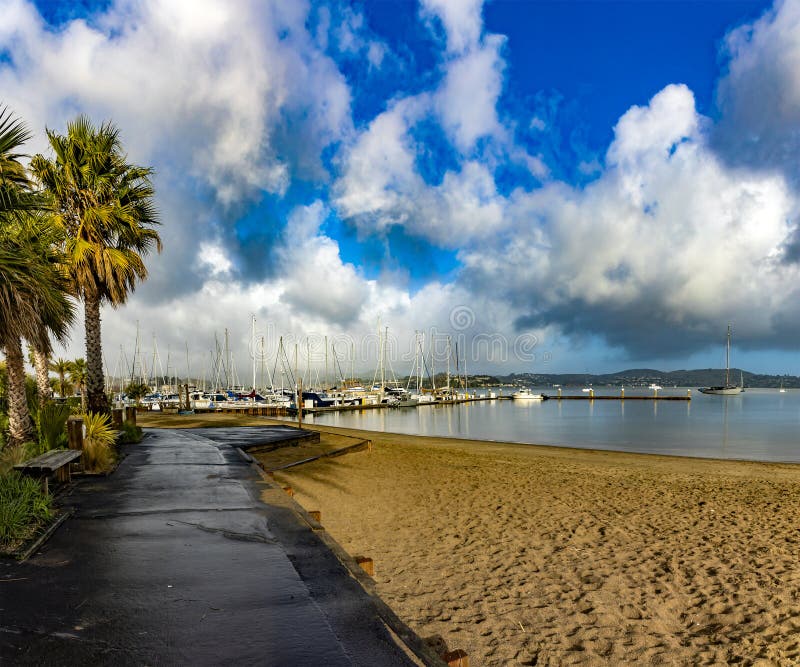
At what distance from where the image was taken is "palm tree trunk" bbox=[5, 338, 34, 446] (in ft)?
42.8

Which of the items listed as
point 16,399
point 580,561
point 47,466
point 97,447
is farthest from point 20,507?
point 580,561

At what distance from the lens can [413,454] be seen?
24.3 meters

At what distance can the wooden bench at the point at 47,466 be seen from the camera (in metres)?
8.27

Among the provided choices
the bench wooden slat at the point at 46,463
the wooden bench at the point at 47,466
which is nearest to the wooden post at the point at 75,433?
the wooden bench at the point at 47,466

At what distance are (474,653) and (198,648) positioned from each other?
3346 mm

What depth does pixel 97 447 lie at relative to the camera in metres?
11.7

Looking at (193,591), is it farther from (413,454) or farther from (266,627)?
(413,454)

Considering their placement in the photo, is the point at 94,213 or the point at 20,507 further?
the point at 94,213

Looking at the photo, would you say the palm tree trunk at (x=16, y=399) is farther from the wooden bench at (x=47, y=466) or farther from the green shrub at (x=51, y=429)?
the wooden bench at (x=47, y=466)

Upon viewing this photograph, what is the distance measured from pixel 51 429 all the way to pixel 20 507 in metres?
7.24

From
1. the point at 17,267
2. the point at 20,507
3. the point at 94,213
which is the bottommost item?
the point at 20,507

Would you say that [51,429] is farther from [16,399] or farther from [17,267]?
[17,267]

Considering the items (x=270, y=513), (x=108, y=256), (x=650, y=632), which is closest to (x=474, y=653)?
(x=650, y=632)

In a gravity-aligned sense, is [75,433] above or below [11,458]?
above
